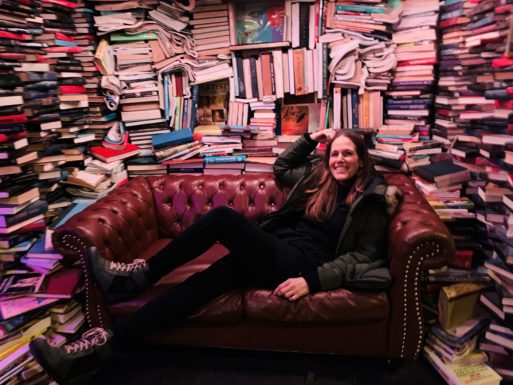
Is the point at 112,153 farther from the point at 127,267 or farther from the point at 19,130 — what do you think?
the point at 127,267

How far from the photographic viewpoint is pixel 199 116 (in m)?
3.08

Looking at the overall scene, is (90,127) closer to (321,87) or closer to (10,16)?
(10,16)

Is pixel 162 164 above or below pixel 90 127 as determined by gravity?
below

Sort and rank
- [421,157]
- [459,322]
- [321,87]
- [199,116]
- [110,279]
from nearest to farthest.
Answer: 1. [110,279]
2. [459,322]
3. [421,157]
4. [321,87]
5. [199,116]

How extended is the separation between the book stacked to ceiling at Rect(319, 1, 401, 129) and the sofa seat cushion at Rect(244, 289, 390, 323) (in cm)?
147

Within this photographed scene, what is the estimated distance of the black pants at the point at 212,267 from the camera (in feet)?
5.77

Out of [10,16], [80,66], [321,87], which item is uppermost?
[10,16]

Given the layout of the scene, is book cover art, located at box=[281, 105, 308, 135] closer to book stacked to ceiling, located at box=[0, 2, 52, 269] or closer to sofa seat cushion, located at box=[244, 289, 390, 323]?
sofa seat cushion, located at box=[244, 289, 390, 323]

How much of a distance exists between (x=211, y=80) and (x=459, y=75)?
65.5 inches

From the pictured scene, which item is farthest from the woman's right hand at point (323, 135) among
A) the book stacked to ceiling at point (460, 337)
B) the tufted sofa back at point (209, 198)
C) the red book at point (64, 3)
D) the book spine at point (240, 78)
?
the red book at point (64, 3)

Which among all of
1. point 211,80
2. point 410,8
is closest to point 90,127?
point 211,80

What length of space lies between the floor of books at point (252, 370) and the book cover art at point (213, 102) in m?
1.75

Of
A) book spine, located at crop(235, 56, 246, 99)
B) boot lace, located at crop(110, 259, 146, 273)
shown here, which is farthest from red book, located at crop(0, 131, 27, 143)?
book spine, located at crop(235, 56, 246, 99)

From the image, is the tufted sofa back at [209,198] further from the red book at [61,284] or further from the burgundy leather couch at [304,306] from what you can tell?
the red book at [61,284]
